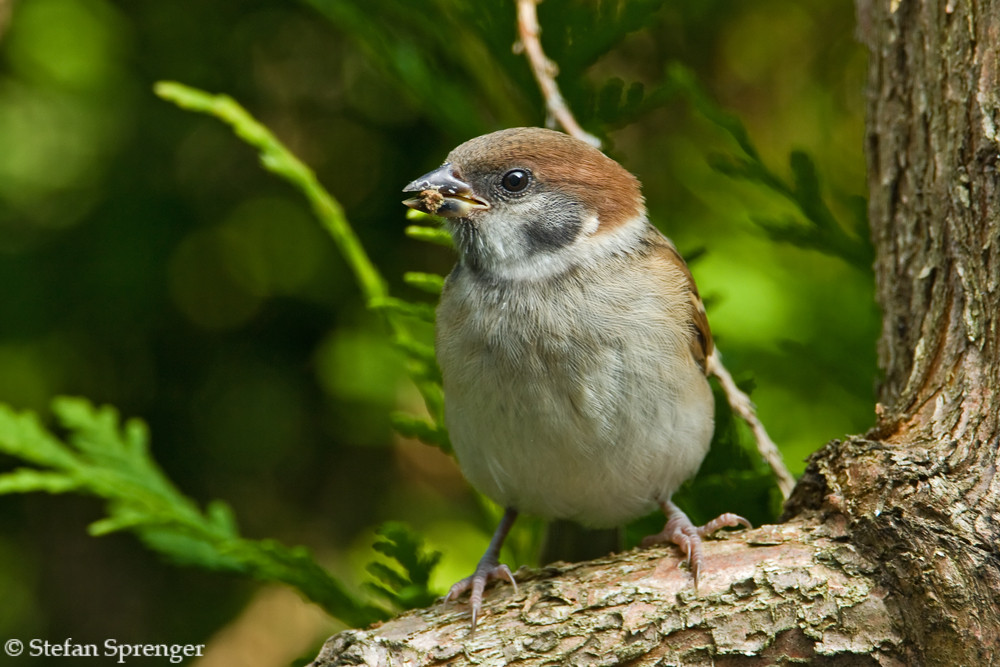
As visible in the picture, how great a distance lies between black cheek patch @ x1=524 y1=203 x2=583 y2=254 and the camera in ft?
8.82

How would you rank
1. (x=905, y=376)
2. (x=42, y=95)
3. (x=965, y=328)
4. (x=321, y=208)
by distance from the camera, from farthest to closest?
(x=42, y=95)
(x=321, y=208)
(x=905, y=376)
(x=965, y=328)

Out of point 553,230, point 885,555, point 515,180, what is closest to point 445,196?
point 515,180

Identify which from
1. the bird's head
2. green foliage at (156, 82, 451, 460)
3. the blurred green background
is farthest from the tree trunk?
the blurred green background

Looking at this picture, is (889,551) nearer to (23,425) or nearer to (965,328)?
(965,328)

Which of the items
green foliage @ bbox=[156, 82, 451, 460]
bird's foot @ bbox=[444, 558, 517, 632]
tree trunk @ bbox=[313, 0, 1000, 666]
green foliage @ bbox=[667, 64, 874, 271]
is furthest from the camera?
green foliage @ bbox=[667, 64, 874, 271]

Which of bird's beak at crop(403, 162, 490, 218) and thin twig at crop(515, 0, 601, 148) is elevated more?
thin twig at crop(515, 0, 601, 148)

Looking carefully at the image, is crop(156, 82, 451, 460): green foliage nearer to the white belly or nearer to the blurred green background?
the white belly

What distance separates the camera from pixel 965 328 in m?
2.32

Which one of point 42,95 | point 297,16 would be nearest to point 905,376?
point 297,16

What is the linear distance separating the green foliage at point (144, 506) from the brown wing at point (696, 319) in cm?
110

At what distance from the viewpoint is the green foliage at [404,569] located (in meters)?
2.51

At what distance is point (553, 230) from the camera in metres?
2.69

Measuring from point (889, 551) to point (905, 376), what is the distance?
2.19ft

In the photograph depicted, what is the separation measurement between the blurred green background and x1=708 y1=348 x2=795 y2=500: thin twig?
2.44ft
